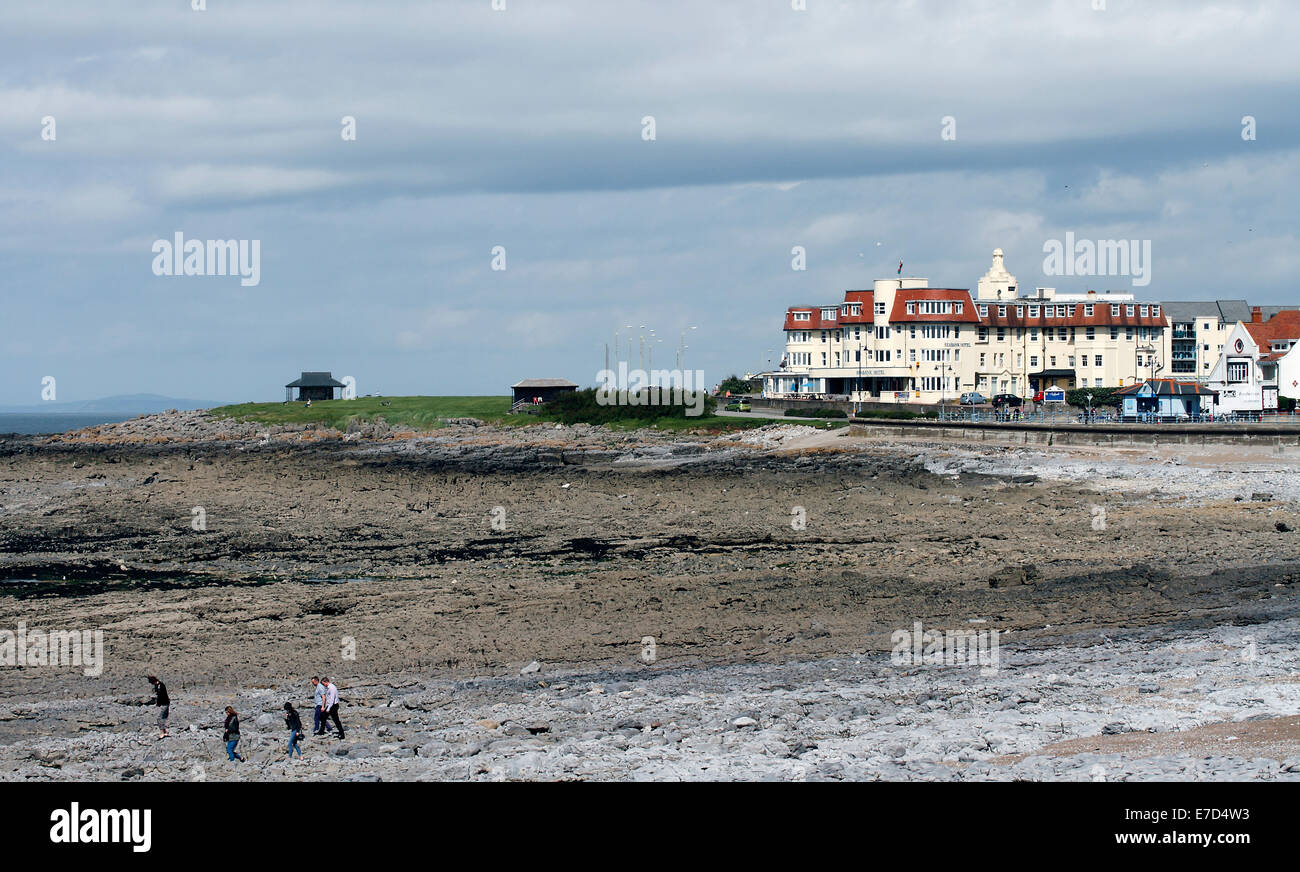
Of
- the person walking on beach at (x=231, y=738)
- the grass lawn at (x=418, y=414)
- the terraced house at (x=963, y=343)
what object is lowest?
the person walking on beach at (x=231, y=738)

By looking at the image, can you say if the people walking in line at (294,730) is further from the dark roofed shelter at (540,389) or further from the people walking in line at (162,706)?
the dark roofed shelter at (540,389)

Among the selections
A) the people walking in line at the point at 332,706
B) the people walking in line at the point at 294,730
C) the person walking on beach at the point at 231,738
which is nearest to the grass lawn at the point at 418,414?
the people walking in line at the point at 332,706

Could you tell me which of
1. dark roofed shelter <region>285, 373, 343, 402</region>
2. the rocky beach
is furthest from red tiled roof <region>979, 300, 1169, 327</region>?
dark roofed shelter <region>285, 373, 343, 402</region>

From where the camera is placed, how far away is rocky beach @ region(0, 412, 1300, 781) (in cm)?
1839

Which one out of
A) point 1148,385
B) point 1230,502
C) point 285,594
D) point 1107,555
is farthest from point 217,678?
point 1148,385

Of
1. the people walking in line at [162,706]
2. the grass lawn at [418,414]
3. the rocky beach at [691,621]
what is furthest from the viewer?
the grass lawn at [418,414]

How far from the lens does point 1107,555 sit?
34531mm

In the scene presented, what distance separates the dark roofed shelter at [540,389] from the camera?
114 m

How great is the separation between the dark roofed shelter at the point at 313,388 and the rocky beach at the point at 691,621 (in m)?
75.5

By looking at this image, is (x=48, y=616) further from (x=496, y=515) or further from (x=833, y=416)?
(x=833, y=416)

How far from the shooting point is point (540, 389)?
373 ft

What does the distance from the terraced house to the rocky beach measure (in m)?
46.1
